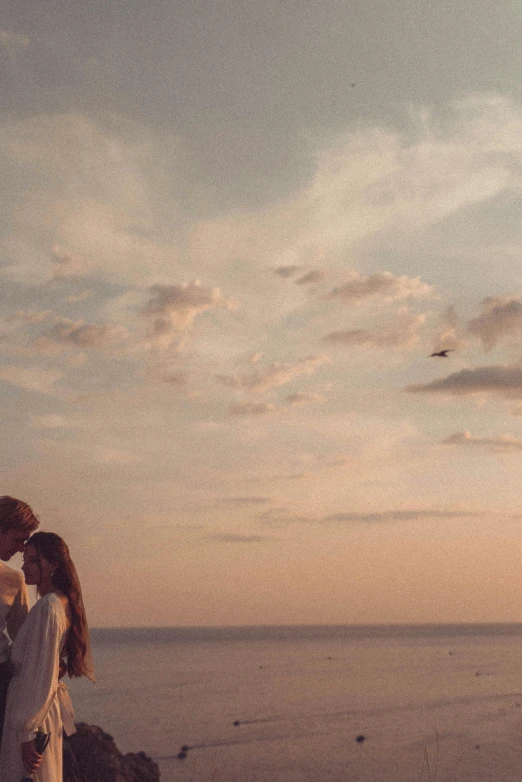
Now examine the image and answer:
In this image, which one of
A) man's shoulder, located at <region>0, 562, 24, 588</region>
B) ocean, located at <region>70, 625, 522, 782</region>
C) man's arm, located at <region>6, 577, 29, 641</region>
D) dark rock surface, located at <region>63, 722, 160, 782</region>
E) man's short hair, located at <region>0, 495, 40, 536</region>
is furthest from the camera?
ocean, located at <region>70, 625, 522, 782</region>

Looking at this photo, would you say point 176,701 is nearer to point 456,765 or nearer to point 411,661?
point 456,765

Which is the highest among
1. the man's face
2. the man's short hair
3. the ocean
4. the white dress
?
the man's short hair

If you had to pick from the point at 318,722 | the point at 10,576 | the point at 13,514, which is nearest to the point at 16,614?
the point at 10,576

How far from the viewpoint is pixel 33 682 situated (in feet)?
18.4

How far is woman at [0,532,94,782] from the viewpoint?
558cm

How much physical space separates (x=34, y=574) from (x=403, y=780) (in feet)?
132

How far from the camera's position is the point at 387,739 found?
52531mm

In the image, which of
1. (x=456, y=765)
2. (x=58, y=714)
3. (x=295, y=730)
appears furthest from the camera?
(x=295, y=730)

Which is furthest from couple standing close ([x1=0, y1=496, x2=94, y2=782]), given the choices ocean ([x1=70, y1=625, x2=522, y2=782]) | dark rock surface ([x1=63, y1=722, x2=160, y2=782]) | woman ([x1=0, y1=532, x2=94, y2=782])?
ocean ([x1=70, y1=625, x2=522, y2=782])

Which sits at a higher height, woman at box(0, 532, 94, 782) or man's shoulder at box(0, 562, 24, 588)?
man's shoulder at box(0, 562, 24, 588)

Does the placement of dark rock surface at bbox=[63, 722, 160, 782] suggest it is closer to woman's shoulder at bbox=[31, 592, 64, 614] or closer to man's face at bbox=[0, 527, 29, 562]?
woman's shoulder at bbox=[31, 592, 64, 614]

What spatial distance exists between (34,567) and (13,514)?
446 millimetres

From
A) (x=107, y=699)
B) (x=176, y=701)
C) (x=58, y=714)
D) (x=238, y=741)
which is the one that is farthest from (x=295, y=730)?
(x=58, y=714)

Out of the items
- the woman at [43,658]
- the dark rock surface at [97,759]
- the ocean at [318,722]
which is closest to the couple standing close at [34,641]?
the woman at [43,658]
